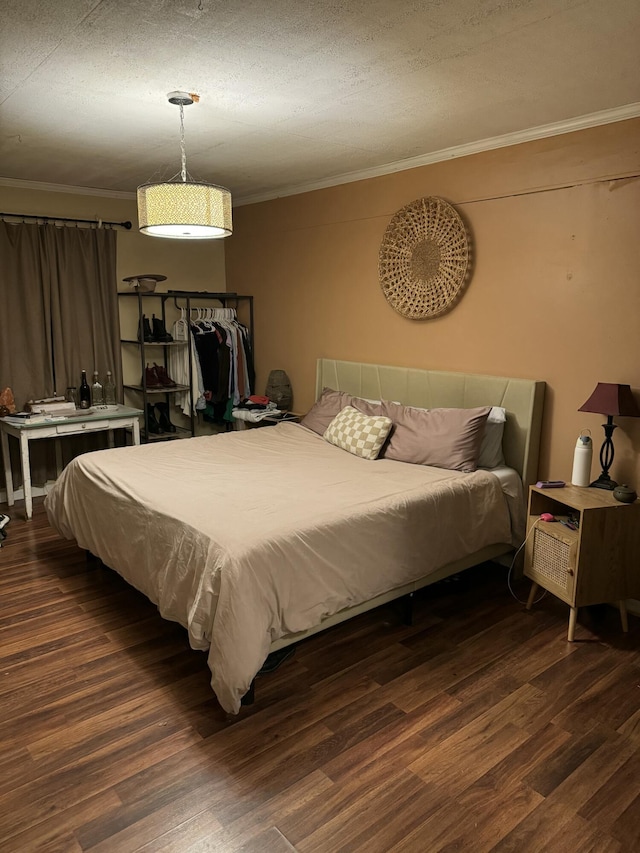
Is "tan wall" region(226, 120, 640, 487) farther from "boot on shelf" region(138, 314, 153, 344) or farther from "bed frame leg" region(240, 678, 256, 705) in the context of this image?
"bed frame leg" region(240, 678, 256, 705)

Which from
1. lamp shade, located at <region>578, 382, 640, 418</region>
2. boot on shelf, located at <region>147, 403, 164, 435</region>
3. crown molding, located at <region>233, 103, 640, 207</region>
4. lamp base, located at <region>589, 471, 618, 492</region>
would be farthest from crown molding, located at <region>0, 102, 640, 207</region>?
boot on shelf, located at <region>147, 403, 164, 435</region>

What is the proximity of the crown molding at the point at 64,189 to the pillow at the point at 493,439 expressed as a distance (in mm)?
3693

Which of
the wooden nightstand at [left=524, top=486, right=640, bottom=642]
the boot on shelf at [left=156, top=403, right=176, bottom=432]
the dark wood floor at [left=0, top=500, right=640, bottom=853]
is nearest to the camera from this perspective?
the dark wood floor at [left=0, top=500, right=640, bottom=853]

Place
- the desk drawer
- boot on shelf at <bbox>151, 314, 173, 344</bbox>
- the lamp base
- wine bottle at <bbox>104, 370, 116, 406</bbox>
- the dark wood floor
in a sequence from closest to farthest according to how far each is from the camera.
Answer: the dark wood floor < the lamp base < the desk drawer < wine bottle at <bbox>104, 370, 116, 406</bbox> < boot on shelf at <bbox>151, 314, 173, 344</bbox>

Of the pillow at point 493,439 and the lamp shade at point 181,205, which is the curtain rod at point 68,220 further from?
the pillow at point 493,439

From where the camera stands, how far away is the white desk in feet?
13.7

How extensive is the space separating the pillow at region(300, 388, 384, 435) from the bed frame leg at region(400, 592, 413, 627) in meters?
1.45

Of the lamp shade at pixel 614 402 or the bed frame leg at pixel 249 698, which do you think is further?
the lamp shade at pixel 614 402

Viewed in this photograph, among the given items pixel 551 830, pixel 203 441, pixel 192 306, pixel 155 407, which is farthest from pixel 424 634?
pixel 192 306

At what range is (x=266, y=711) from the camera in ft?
7.52

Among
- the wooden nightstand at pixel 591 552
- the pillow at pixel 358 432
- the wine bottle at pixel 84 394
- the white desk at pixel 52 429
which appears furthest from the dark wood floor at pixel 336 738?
the wine bottle at pixel 84 394

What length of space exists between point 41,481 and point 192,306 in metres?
2.09

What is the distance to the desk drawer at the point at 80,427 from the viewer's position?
4.34 metres

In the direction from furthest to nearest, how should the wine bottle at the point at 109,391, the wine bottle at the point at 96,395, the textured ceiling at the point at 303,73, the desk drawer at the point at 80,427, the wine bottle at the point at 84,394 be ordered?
the wine bottle at the point at 109,391 → the wine bottle at the point at 96,395 → the wine bottle at the point at 84,394 → the desk drawer at the point at 80,427 → the textured ceiling at the point at 303,73
